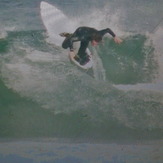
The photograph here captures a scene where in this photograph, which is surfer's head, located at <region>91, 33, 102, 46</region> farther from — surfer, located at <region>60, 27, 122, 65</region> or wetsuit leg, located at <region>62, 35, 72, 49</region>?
wetsuit leg, located at <region>62, 35, 72, 49</region>

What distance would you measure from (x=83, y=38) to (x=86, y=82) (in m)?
0.56

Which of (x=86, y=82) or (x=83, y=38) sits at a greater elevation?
(x=83, y=38)

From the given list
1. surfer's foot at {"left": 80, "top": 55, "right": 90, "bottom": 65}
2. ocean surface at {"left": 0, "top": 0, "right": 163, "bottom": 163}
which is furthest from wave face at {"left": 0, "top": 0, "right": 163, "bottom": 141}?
surfer's foot at {"left": 80, "top": 55, "right": 90, "bottom": 65}

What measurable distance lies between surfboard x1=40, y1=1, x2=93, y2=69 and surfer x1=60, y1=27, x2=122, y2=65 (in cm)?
8

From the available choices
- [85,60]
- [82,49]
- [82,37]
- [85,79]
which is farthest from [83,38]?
[85,79]

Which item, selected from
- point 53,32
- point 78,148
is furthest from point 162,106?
point 53,32

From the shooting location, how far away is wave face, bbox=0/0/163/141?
352 centimetres

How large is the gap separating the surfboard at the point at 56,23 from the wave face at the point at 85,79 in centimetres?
7

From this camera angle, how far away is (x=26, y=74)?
3711 mm

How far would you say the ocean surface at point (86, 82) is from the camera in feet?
11.5

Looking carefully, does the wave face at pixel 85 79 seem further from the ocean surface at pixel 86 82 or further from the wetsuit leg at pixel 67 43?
the wetsuit leg at pixel 67 43

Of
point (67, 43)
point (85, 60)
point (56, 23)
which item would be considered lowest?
point (85, 60)

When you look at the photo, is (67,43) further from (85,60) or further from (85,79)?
(85,79)

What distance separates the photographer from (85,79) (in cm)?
377
